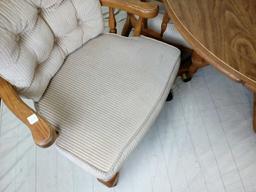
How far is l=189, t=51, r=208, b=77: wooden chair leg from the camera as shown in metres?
1.25

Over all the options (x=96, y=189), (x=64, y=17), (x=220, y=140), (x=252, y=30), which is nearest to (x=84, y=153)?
(x=96, y=189)

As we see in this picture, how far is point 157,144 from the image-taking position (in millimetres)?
1255

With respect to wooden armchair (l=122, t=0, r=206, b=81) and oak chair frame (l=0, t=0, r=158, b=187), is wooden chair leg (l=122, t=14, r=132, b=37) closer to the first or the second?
wooden armchair (l=122, t=0, r=206, b=81)

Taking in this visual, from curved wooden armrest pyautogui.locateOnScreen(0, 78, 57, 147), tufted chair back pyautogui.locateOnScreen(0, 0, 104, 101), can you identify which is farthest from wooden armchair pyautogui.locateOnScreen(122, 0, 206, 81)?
curved wooden armrest pyautogui.locateOnScreen(0, 78, 57, 147)

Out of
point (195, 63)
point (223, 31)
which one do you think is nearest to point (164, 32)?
point (195, 63)

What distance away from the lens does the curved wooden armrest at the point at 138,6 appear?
948mm

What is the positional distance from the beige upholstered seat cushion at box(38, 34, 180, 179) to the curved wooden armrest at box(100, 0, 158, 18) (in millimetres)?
142

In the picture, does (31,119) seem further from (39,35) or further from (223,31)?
(223,31)

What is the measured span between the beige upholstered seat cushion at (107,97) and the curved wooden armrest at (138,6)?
142mm

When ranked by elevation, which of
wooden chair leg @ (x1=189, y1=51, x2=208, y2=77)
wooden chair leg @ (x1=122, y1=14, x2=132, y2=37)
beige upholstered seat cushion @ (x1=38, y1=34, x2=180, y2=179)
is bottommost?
wooden chair leg @ (x1=189, y1=51, x2=208, y2=77)

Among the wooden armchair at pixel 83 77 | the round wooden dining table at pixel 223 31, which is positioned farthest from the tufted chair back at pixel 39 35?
the round wooden dining table at pixel 223 31

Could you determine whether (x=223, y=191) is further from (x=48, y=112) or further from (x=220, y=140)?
(x=48, y=112)

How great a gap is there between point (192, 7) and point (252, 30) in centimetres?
21

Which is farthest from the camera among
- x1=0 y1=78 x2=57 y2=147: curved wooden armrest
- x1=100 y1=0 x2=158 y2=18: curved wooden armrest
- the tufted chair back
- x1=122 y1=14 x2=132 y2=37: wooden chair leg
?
x1=122 y1=14 x2=132 y2=37: wooden chair leg
